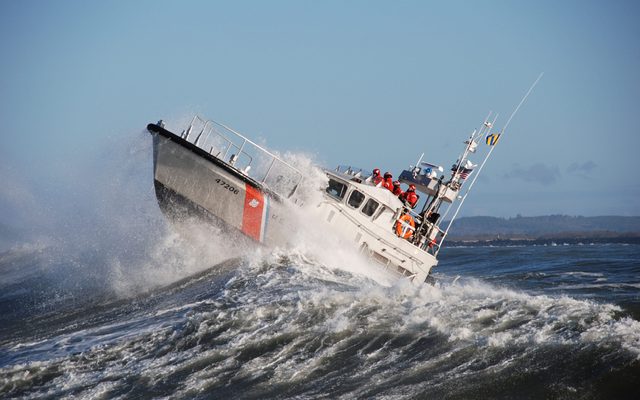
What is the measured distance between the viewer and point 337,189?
15219 millimetres

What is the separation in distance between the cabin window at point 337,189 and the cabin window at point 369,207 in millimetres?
591

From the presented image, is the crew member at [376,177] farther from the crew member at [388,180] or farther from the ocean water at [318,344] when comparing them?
the ocean water at [318,344]

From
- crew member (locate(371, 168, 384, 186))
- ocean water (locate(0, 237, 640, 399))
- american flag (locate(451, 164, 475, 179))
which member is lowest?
ocean water (locate(0, 237, 640, 399))

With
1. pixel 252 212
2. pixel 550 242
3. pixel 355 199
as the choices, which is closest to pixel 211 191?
pixel 252 212

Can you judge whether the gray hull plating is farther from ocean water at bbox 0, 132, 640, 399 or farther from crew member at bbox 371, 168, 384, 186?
A: crew member at bbox 371, 168, 384, 186

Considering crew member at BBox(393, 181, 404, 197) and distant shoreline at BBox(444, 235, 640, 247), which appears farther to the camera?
distant shoreline at BBox(444, 235, 640, 247)

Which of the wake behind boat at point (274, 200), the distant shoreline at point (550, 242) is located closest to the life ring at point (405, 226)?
the wake behind boat at point (274, 200)

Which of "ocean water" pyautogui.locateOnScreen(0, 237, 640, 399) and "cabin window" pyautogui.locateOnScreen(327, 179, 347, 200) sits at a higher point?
"cabin window" pyautogui.locateOnScreen(327, 179, 347, 200)

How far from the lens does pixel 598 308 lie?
896 centimetres

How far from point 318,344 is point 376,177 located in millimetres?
8296

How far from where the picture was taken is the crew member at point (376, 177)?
52.4ft

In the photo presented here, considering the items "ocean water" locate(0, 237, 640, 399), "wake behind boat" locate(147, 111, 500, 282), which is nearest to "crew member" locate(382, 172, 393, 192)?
"wake behind boat" locate(147, 111, 500, 282)

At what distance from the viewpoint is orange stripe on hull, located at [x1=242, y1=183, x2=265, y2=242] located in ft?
45.2

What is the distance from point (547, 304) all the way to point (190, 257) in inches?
315
